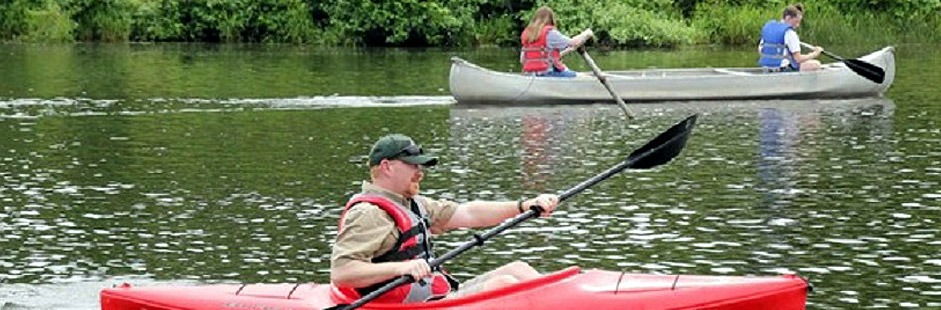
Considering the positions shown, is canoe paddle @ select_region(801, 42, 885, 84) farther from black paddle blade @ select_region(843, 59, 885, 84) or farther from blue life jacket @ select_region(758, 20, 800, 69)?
blue life jacket @ select_region(758, 20, 800, 69)

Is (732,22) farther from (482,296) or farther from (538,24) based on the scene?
(482,296)

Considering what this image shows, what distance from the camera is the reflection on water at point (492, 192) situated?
46.4 ft

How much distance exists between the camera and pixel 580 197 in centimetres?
1809

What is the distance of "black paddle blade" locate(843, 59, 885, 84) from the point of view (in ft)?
98.0

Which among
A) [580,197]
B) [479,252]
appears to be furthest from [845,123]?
[479,252]

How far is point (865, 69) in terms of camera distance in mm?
30125

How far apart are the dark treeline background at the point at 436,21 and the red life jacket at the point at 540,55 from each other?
21.3 meters

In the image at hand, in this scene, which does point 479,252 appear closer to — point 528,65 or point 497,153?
point 497,153

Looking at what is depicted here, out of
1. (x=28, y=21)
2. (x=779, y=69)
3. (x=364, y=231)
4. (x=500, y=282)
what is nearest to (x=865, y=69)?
(x=779, y=69)

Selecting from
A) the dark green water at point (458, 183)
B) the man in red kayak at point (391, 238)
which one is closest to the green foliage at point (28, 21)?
the dark green water at point (458, 183)

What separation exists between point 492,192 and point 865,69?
1305 centimetres

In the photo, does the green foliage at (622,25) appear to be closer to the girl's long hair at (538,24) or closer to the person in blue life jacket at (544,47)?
the person in blue life jacket at (544,47)

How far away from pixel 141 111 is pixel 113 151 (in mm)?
6401

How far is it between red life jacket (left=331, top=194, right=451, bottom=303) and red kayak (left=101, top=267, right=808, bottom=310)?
0.29ft
